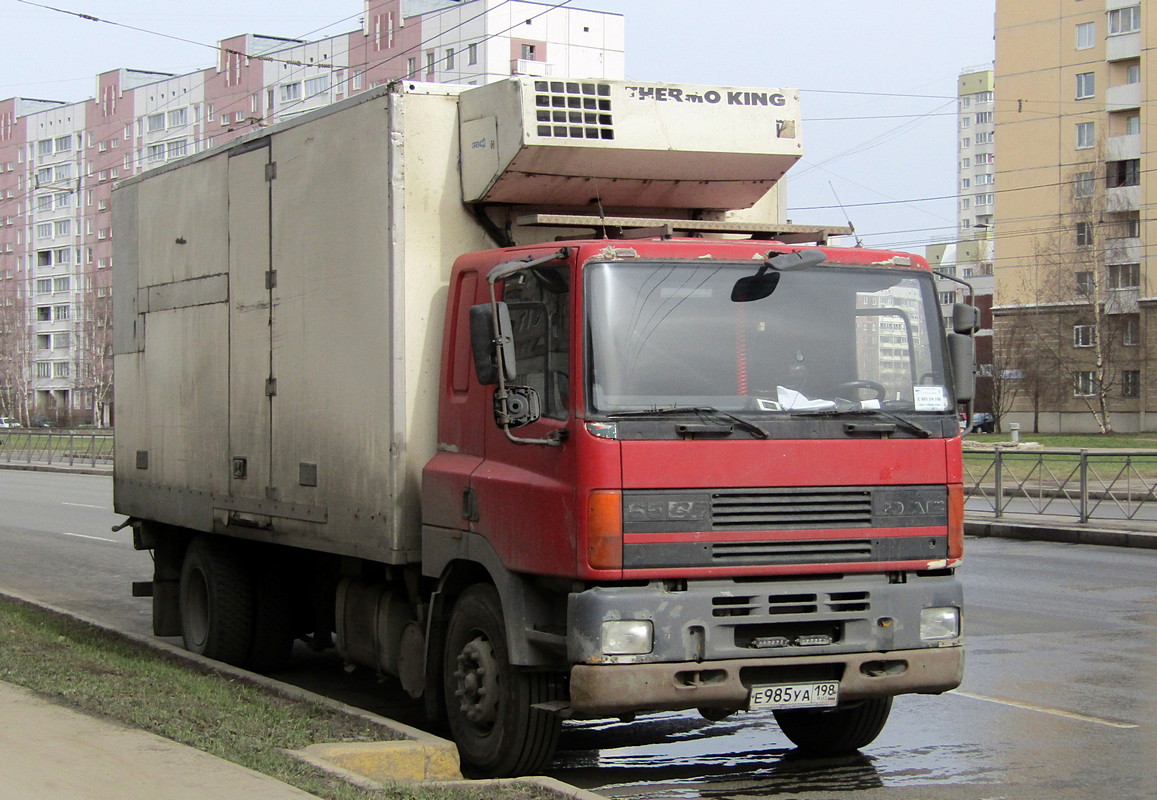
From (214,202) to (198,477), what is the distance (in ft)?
6.25

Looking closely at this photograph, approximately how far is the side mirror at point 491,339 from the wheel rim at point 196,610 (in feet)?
15.0

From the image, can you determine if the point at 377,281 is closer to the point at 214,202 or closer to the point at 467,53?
the point at 214,202

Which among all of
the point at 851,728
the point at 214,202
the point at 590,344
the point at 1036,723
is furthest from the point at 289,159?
the point at 1036,723

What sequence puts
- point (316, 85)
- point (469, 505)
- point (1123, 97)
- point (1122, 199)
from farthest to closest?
1. point (316, 85)
2. point (1123, 97)
3. point (1122, 199)
4. point (469, 505)

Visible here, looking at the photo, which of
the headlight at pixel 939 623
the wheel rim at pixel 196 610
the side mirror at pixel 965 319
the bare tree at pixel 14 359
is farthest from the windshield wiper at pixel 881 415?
the bare tree at pixel 14 359

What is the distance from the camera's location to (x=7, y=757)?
6.30m

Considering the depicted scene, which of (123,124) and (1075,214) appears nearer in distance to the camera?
(1075,214)

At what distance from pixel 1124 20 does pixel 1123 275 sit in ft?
40.5

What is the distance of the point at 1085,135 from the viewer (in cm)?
7056

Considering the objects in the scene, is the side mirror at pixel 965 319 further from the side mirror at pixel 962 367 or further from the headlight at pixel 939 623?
the headlight at pixel 939 623

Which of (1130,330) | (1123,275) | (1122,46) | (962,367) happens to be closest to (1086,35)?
(1122,46)

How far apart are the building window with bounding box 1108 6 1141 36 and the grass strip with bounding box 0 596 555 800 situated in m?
68.8

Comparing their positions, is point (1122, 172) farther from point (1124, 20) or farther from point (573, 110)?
point (573, 110)

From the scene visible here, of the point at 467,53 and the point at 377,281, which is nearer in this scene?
the point at 377,281
